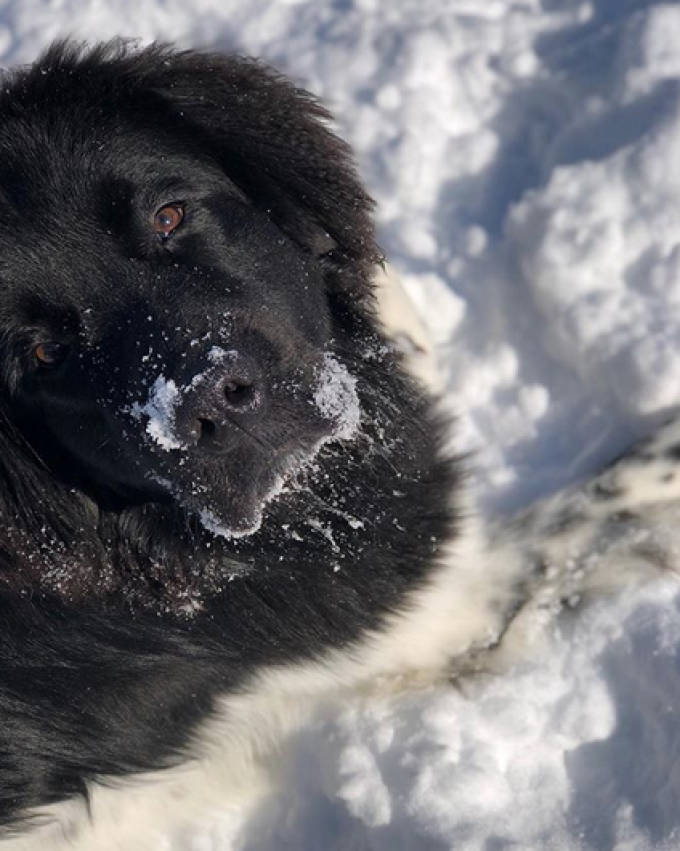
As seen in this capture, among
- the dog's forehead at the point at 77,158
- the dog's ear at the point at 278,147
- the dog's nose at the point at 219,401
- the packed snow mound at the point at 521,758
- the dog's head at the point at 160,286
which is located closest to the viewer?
the dog's nose at the point at 219,401

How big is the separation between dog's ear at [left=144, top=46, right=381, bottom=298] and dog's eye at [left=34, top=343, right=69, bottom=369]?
68 centimetres

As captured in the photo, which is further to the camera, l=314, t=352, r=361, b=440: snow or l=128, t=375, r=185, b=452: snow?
l=314, t=352, r=361, b=440: snow

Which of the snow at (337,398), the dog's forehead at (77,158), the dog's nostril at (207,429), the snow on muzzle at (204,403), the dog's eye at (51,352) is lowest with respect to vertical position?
A: the dog's nostril at (207,429)

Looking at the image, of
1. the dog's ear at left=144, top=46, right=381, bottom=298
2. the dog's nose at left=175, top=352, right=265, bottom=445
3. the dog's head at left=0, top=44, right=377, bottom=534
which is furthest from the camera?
the dog's ear at left=144, top=46, right=381, bottom=298

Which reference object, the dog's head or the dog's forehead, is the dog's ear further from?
the dog's forehead

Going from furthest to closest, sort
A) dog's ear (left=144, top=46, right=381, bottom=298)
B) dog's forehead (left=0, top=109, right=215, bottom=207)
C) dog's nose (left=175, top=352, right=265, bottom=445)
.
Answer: dog's ear (left=144, top=46, right=381, bottom=298), dog's forehead (left=0, top=109, right=215, bottom=207), dog's nose (left=175, top=352, right=265, bottom=445)

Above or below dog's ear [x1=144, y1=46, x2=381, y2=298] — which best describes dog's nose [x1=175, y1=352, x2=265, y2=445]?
below

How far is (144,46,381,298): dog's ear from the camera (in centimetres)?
297

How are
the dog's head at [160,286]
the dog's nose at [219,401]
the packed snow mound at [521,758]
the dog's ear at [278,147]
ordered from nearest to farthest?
the dog's nose at [219,401] → the dog's head at [160,286] → the dog's ear at [278,147] → the packed snow mound at [521,758]

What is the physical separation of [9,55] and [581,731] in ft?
13.4

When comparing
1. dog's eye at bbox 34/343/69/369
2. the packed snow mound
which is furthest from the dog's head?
the packed snow mound

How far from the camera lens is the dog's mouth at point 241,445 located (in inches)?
99.4

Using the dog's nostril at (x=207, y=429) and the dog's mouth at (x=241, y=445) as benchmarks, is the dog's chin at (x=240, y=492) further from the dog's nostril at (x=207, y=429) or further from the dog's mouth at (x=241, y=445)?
the dog's nostril at (x=207, y=429)

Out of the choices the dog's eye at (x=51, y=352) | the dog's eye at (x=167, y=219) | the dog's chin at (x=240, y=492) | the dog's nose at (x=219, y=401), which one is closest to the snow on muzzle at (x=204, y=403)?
the dog's nose at (x=219, y=401)
